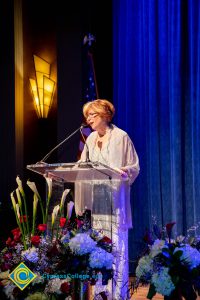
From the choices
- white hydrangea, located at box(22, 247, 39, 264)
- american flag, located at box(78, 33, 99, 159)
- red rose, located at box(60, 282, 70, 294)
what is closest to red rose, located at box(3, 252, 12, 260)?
white hydrangea, located at box(22, 247, 39, 264)

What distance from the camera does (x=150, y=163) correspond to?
5102 mm

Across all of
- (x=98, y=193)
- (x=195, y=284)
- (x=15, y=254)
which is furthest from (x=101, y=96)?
(x=195, y=284)

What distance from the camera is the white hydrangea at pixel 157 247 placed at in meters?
2.17

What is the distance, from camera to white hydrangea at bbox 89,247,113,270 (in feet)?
7.41

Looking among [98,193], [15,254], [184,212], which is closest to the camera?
[15,254]

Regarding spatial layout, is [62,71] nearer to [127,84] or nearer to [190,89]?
[127,84]

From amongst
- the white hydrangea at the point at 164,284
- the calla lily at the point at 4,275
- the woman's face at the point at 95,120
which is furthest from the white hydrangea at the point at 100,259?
the woman's face at the point at 95,120

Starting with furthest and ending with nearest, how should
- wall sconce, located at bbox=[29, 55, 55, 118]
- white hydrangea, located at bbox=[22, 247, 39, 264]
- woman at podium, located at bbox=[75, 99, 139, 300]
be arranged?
wall sconce, located at bbox=[29, 55, 55, 118], woman at podium, located at bbox=[75, 99, 139, 300], white hydrangea, located at bbox=[22, 247, 39, 264]

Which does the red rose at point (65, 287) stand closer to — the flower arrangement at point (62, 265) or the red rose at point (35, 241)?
the flower arrangement at point (62, 265)

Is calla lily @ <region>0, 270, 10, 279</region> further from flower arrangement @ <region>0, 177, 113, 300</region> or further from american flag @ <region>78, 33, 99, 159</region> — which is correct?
american flag @ <region>78, 33, 99, 159</region>

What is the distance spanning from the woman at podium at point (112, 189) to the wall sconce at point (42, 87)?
206cm

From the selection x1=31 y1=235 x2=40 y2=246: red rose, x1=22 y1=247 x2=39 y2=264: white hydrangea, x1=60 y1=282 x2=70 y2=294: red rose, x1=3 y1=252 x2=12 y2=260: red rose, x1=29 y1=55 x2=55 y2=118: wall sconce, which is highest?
x1=29 y1=55 x2=55 y2=118: wall sconce

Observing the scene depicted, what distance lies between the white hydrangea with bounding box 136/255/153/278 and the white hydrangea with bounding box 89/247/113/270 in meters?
0.17

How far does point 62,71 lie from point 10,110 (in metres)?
0.79
